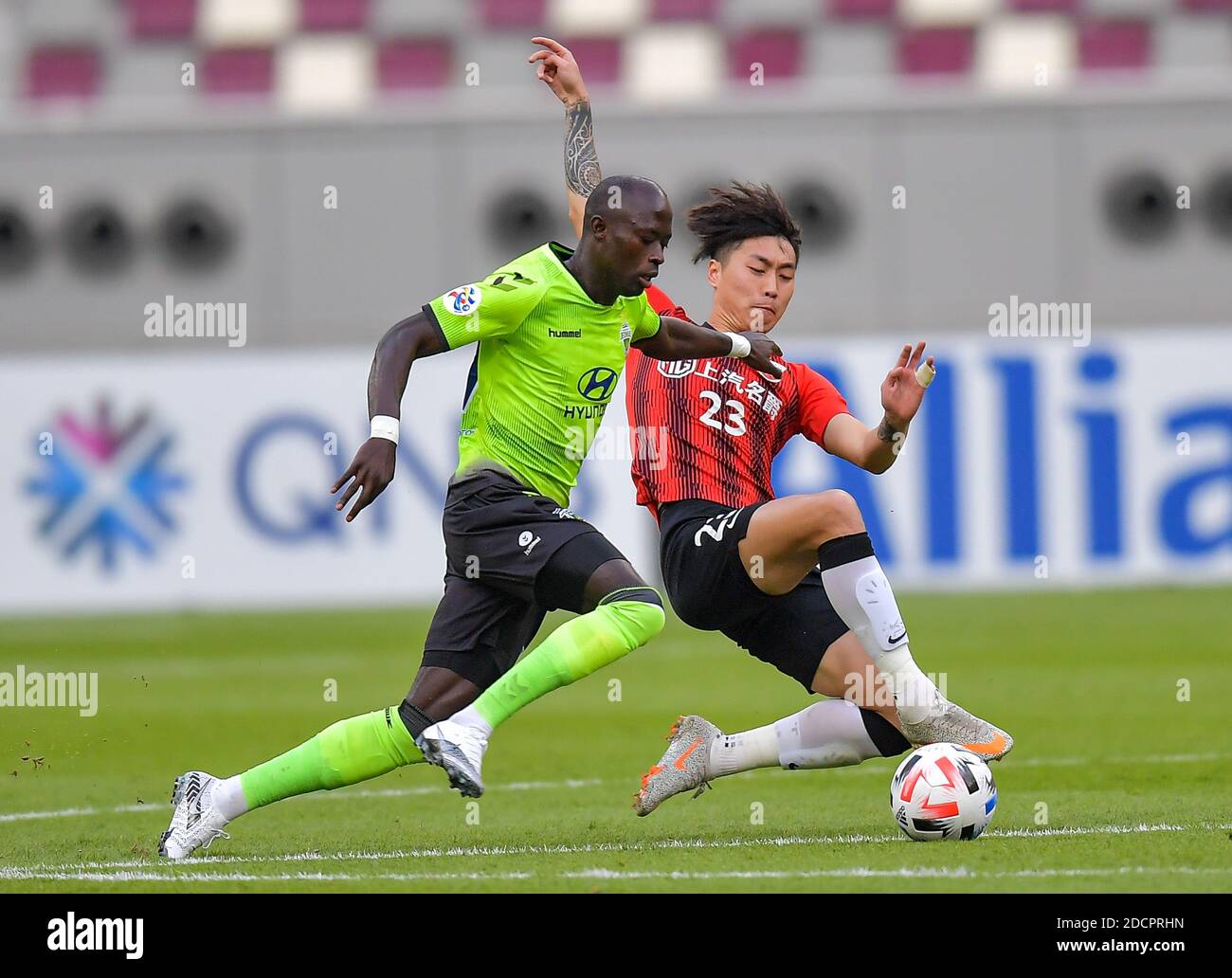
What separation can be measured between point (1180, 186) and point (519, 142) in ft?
17.7

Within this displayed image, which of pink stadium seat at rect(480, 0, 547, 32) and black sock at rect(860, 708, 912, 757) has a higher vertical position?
pink stadium seat at rect(480, 0, 547, 32)

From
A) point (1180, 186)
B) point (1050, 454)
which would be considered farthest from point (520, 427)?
point (1180, 186)

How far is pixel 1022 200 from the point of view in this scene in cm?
1530

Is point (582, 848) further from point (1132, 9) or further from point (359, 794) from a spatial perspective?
point (1132, 9)

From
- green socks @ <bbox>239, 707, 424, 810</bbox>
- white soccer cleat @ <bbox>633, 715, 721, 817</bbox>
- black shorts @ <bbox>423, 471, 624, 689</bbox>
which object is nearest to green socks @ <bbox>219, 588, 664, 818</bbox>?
green socks @ <bbox>239, 707, 424, 810</bbox>

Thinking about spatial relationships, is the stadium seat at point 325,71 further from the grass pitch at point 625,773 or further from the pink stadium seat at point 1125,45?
the pink stadium seat at point 1125,45

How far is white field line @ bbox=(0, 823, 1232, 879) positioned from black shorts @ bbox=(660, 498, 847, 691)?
1.85 ft

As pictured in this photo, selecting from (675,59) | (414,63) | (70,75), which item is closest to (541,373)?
(675,59)

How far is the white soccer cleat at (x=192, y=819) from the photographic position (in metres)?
5.31

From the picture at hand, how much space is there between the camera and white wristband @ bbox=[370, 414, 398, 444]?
490 centimetres

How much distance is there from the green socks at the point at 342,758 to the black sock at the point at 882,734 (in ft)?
4.85

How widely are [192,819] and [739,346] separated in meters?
2.15

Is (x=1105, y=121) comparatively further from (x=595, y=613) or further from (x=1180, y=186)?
(x=595, y=613)

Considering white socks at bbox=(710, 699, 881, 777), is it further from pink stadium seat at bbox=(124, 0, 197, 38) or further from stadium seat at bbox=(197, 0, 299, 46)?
pink stadium seat at bbox=(124, 0, 197, 38)
